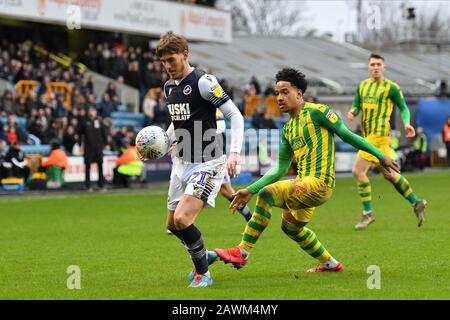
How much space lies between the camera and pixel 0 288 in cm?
907

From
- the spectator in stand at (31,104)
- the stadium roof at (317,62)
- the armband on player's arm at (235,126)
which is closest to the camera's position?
the armband on player's arm at (235,126)

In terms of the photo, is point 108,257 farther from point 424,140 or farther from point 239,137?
point 424,140

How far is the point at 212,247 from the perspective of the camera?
12641mm

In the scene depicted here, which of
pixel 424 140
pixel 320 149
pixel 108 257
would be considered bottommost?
pixel 424 140

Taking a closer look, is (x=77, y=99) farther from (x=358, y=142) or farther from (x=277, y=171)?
(x=358, y=142)

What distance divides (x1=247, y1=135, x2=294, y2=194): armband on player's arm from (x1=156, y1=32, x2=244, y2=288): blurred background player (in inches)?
14.3

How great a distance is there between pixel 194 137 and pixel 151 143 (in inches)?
15.6

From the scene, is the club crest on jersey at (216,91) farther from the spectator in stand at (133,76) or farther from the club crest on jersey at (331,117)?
the spectator in stand at (133,76)

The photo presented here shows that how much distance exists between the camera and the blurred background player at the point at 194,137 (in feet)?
29.5

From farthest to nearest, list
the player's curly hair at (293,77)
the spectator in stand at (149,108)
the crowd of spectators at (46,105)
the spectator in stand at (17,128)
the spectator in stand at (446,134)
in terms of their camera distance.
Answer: the spectator in stand at (446,134)
the spectator in stand at (149,108)
the crowd of spectators at (46,105)
the spectator in stand at (17,128)
the player's curly hair at (293,77)

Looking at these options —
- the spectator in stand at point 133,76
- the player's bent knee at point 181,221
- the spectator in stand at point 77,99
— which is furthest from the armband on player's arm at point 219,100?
the spectator in stand at point 133,76

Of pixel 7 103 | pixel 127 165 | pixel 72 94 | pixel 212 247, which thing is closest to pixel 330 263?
pixel 212 247
